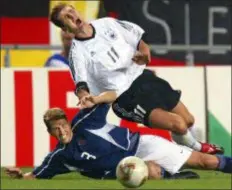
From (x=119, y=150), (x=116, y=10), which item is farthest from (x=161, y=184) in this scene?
(x=116, y=10)

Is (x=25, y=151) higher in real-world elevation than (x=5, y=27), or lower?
lower

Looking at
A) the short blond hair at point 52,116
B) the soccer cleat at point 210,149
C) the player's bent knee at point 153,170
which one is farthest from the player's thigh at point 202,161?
the short blond hair at point 52,116

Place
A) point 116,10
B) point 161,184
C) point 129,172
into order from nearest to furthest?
point 129,172 < point 161,184 < point 116,10

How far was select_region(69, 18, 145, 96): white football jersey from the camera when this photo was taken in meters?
13.3

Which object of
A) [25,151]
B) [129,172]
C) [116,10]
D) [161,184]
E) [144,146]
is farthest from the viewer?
[116,10]

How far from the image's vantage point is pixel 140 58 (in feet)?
43.4

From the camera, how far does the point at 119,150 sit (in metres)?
13.1

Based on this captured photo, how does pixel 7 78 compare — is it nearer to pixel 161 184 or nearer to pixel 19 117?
pixel 19 117

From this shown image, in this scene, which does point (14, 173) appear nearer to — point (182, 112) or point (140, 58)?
point (140, 58)

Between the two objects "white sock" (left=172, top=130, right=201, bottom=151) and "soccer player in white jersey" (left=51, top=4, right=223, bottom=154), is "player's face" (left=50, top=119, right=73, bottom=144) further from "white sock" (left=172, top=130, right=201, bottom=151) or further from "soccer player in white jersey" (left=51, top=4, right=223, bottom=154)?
"white sock" (left=172, top=130, right=201, bottom=151)

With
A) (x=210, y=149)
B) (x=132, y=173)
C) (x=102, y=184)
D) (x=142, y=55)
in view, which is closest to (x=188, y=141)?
(x=210, y=149)

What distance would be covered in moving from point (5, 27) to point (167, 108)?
8.16 metres

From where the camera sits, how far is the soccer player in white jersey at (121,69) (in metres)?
13.2

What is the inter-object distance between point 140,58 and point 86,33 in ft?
2.00
